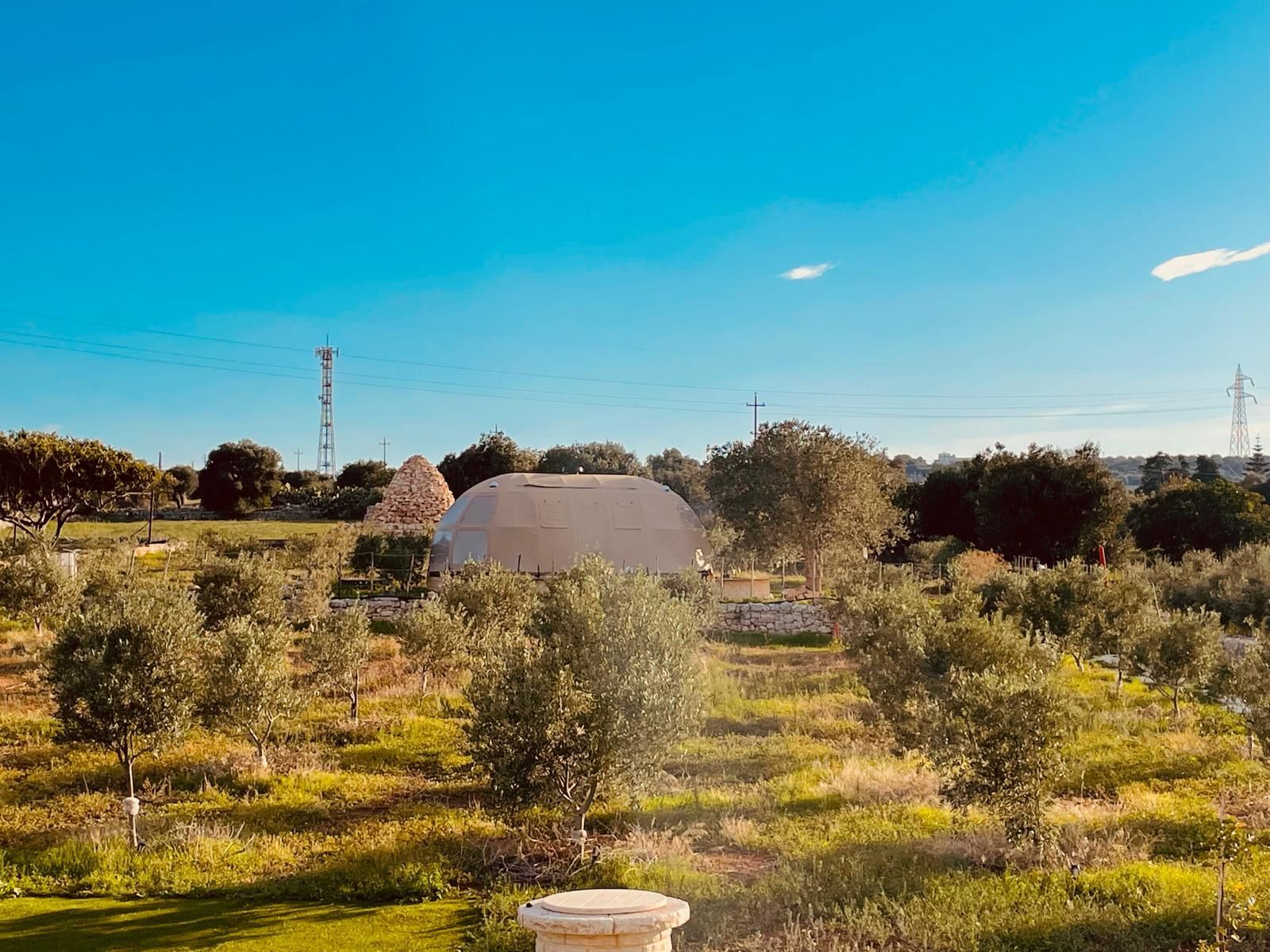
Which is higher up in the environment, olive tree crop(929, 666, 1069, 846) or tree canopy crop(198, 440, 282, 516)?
tree canopy crop(198, 440, 282, 516)

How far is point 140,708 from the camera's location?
1301 cm

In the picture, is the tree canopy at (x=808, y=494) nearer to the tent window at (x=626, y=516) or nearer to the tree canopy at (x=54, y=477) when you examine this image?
the tent window at (x=626, y=516)

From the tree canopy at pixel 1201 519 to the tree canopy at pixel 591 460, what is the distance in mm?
43021

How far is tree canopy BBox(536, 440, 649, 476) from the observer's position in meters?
80.1

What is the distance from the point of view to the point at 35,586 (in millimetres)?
24641

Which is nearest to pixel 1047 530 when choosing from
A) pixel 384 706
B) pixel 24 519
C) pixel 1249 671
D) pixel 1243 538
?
pixel 1243 538

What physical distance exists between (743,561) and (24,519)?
3588 centimetres

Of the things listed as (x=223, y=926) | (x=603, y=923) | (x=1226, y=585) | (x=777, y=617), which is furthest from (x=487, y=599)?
(x=1226, y=585)

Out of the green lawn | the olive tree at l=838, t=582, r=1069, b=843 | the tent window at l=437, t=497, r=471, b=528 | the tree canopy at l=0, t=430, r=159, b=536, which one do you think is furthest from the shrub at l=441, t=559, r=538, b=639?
the tree canopy at l=0, t=430, r=159, b=536

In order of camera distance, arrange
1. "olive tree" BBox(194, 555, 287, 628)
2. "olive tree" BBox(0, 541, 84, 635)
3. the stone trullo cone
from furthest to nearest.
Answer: the stone trullo cone → "olive tree" BBox(0, 541, 84, 635) → "olive tree" BBox(194, 555, 287, 628)

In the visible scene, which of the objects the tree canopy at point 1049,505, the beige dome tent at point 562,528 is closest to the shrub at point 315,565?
the beige dome tent at point 562,528

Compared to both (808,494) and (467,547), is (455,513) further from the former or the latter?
(808,494)

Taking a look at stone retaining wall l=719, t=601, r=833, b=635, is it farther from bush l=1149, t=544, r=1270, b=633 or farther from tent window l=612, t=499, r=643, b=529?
bush l=1149, t=544, r=1270, b=633

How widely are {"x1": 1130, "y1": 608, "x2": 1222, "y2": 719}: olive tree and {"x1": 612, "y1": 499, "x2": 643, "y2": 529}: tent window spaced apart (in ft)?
67.5
